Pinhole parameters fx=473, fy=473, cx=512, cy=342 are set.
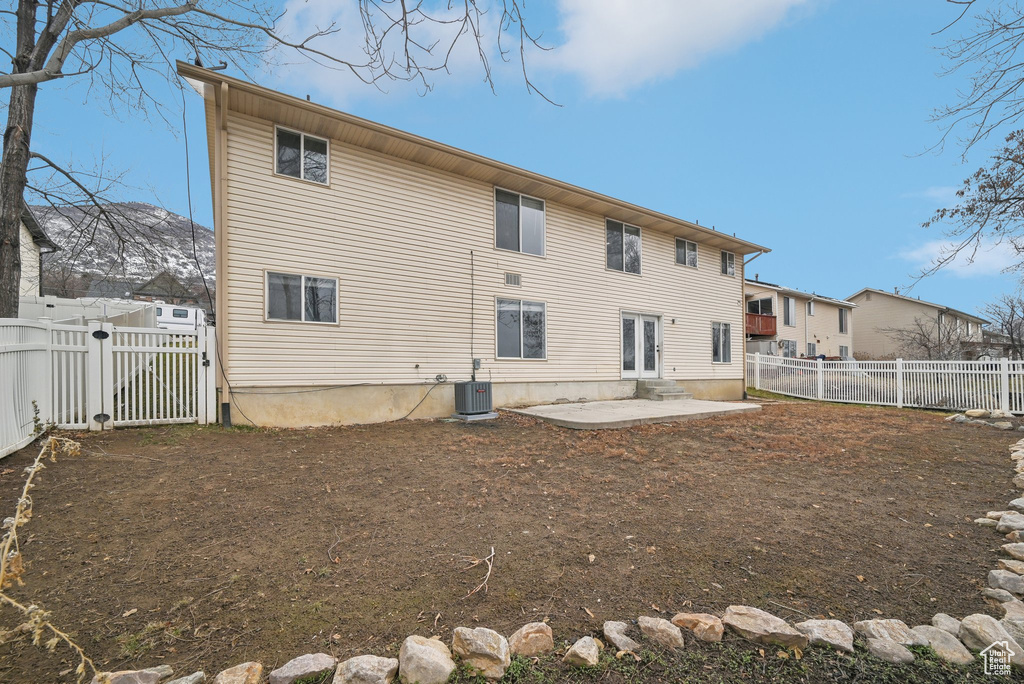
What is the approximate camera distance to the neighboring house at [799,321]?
25.3m

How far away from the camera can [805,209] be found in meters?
17.3

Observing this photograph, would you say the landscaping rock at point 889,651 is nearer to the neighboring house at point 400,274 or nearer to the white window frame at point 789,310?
the neighboring house at point 400,274

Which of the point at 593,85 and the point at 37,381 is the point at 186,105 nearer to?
the point at 37,381

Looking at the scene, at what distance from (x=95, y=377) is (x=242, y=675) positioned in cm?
652

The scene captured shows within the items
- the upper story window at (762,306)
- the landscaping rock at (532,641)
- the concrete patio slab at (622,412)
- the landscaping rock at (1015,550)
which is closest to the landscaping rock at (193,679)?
the landscaping rock at (532,641)

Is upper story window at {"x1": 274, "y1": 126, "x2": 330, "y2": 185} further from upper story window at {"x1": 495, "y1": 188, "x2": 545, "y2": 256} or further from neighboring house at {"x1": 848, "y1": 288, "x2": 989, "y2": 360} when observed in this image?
neighboring house at {"x1": 848, "y1": 288, "x2": 989, "y2": 360}

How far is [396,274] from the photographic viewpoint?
944 centimetres

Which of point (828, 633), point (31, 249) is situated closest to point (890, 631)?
point (828, 633)

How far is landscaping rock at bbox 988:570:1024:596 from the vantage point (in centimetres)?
297

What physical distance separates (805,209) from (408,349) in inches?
620

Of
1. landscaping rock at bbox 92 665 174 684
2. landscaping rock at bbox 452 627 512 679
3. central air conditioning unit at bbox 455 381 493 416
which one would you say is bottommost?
landscaping rock at bbox 452 627 512 679

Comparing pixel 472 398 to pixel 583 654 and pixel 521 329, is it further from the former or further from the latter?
pixel 583 654

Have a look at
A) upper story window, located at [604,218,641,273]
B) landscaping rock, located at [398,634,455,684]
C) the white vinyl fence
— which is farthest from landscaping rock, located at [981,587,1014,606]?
the white vinyl fence

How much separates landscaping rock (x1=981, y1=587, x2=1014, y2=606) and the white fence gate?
8.44 metres
